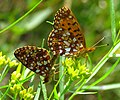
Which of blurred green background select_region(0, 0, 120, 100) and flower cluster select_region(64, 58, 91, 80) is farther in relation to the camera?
blurred green background select_region(0, 0, 120, 100)

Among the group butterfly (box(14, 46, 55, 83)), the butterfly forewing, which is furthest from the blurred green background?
butterfly (box(14, 46, 55, 83))

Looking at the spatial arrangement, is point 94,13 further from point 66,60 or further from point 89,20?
point 66,60

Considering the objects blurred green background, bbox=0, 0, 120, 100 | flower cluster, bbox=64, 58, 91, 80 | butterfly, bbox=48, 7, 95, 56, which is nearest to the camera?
flower cluster, bbox=64, 58, 91, 80

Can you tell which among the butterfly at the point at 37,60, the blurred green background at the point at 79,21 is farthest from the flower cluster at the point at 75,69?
the blurred green background at the point at 79,21

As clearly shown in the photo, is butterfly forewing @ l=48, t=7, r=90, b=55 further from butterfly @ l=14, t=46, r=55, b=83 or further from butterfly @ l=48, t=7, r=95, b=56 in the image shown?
butterfly @ l=14, t=46, r=55, b=83

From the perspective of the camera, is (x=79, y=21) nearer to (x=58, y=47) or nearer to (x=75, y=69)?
(x=58, y=47)

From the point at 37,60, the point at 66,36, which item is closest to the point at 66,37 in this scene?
the point at 66,36
